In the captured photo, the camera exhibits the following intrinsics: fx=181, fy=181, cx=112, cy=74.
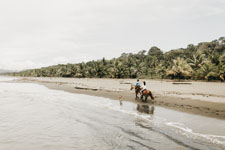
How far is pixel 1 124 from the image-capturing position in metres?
13.9

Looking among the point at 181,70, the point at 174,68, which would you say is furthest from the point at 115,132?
the point at 174,68

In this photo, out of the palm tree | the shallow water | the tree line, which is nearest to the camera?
the shallow water

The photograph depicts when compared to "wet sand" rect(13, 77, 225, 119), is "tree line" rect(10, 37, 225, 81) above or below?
above

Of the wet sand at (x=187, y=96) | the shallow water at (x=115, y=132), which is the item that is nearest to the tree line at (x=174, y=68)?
the wet sand at (x=187, y=96)

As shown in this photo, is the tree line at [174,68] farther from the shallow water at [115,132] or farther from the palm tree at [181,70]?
the shallow water at [115,132]

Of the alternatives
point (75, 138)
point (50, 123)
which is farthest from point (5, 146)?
point (50, 123)

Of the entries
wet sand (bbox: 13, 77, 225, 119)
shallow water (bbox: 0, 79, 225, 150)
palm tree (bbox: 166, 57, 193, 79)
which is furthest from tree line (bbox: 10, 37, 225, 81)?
shallow water (bbox: 0, 79, 225, 150)

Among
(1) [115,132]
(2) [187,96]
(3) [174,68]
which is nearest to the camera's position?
(1) [115,132]

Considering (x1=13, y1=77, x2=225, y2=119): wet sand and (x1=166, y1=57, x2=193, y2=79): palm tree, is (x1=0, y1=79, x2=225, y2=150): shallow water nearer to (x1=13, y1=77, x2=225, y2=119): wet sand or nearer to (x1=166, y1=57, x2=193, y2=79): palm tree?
(x1=13, y1=77, x2=225, y2=119): wet sand

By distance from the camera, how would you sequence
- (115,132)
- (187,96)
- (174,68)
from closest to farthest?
(115,132), (187,96), (174,68)

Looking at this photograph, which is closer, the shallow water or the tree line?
the shallow water

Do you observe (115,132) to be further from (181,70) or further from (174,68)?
(174,68)

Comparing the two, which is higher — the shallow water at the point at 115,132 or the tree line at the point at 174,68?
the tree line at the point at 174,68

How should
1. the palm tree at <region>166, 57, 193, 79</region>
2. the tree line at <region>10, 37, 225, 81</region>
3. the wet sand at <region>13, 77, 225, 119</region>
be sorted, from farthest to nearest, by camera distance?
1. the palm tree at <region>166, 57, 193, 79</region>
2. the tree line at <region>10, 37, 225, 81</region>
3. the wet sand at <region>13, 77, 225, 119</region>
